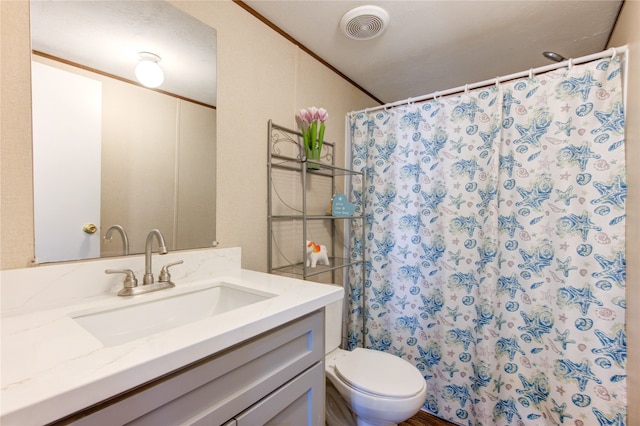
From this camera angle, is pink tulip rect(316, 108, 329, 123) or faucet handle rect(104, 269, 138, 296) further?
pink tulip rect(316, 108, 329, 123)

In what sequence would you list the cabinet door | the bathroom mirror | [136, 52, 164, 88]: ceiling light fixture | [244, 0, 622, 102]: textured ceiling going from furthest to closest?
[244, 0, 622, 102]: textured ceiling
[136, 52, 164, 88]: ceiling light fixture
the bathroom mirror
the cabinet door

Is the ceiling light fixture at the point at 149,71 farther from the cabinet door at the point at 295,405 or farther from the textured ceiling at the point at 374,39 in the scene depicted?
the cabinet door at the point at 295,405

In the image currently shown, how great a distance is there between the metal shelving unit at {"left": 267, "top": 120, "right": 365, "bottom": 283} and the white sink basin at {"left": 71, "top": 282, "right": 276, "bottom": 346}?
0.43 m

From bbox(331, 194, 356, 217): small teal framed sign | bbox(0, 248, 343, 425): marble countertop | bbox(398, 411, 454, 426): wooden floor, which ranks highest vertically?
bbox(331, 194, 356, 217): small teal framed sign

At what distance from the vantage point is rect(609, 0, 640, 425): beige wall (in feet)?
3.62

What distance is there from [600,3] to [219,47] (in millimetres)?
1882

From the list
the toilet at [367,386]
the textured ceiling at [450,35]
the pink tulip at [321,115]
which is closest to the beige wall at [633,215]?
the textured ceiling at [450,35]

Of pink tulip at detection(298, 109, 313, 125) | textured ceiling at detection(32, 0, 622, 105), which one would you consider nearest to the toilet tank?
pink tulip at detection(298, 109, 313, 125)

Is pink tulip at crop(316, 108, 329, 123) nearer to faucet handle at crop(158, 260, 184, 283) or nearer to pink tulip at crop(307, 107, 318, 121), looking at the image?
pink tulip at crop(307, 107, 318, 121)

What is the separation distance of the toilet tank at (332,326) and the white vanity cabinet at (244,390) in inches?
21.0

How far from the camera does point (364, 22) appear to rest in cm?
151

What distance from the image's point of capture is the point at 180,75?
1183 millimetres

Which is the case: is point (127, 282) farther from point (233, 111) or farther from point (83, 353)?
point (233, 111)

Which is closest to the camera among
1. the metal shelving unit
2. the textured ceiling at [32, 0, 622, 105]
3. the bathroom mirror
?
the bathroom mirror
